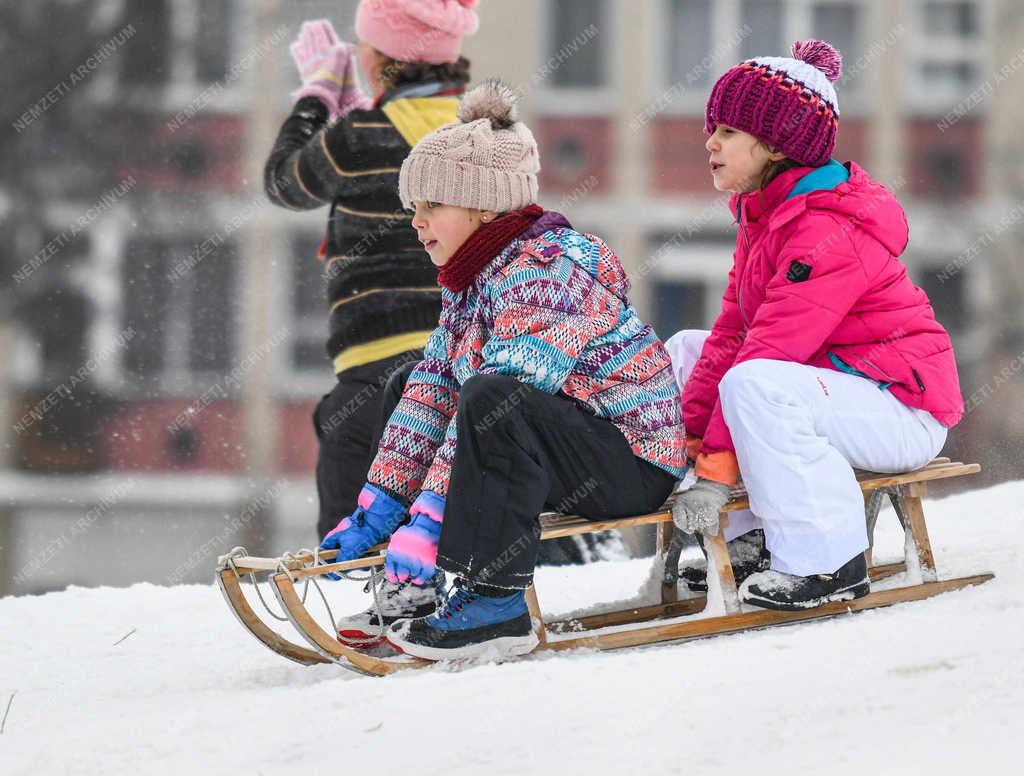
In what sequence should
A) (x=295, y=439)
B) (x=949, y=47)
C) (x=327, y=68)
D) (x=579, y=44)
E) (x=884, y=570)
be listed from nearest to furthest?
1. (x=884, y=570)
2. (x=327, y=68)
3. (x=295, y=439)
4. (x=579, y=44)
5. (x=949, y=47)

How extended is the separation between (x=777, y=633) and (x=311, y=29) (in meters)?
2.19

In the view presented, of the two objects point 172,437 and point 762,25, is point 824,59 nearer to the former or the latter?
point 762,25

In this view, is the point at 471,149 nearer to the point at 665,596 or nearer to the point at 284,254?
the point at 665,596

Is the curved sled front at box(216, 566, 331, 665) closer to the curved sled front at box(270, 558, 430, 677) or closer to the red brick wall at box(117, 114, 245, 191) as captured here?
the curved sled front at box(270, 558, 430, 677)

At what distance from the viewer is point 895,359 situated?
2529mm

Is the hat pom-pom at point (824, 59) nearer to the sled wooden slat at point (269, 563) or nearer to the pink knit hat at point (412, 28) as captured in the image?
the pink knit hat at point (412, 28)

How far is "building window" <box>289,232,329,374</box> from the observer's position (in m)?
11.9

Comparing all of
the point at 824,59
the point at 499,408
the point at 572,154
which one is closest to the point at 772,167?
the point at 824,59

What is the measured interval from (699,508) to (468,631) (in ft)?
1.57

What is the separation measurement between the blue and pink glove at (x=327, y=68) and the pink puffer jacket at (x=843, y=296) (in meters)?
1.45

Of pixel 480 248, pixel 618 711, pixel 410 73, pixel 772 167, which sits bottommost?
pixel 618 711

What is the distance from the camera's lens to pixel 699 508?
2.43m

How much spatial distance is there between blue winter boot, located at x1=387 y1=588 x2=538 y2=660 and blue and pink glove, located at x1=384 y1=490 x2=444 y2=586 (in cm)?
9

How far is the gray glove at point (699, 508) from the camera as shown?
95.6 inches
